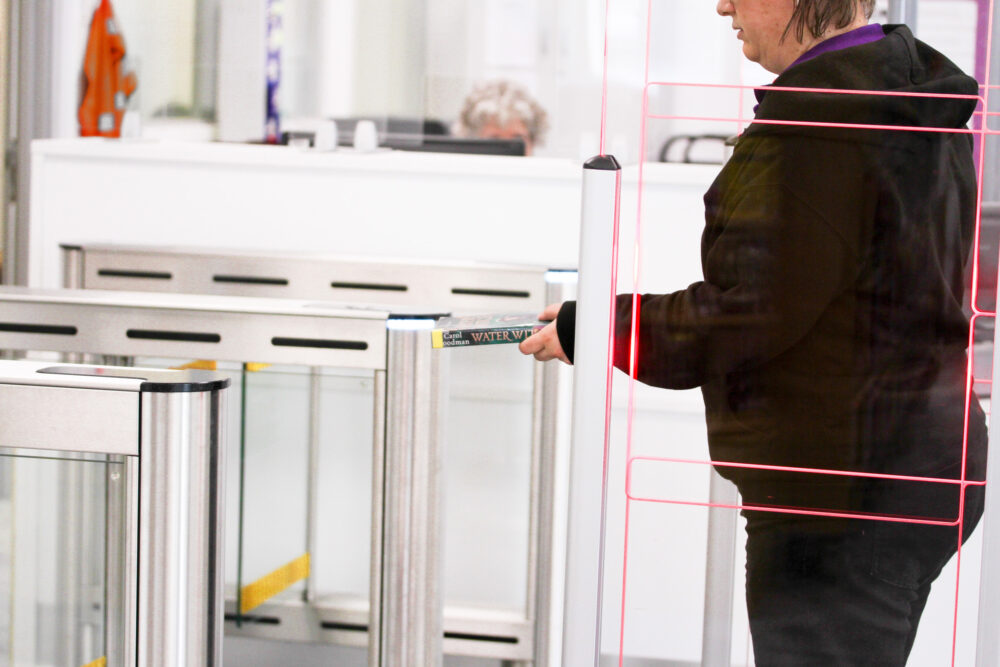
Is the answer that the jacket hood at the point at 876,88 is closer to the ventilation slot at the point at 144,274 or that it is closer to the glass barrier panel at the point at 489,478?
the glass barrier panel at the point at 489,478

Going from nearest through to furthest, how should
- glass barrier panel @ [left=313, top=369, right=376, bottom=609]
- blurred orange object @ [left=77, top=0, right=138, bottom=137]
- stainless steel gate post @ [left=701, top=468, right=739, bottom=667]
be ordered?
stainless steel gate post @ [left=701, top=468, right=739, bottom=667], glass barrier panel @ [left=313, top=369, right=376, bottom=609], blurred orange object @ [left=77, top=0, right=138, bottom=137]

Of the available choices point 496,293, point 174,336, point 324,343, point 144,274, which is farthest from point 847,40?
point 144,274

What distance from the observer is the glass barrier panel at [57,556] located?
1.49 m

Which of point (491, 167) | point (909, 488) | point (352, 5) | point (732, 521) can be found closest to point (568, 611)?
point (732, 521)

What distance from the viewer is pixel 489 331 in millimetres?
1300

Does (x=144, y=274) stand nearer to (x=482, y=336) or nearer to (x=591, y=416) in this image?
(x=482, y=336)

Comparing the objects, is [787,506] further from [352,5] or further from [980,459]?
[352,5]

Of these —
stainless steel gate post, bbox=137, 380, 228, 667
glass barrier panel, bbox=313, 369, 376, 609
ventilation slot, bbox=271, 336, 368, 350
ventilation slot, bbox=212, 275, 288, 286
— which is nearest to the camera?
stainless steel gate post, bbox=137, 380, 228, 667

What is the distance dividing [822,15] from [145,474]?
960mm

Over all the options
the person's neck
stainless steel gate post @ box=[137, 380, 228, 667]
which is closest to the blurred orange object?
stainless steel gate post @ box=[137, 380, 228, 667]

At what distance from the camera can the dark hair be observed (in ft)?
3.28

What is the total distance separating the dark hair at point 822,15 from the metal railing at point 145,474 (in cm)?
84

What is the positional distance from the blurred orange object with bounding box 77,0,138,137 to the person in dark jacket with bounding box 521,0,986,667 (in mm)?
3283

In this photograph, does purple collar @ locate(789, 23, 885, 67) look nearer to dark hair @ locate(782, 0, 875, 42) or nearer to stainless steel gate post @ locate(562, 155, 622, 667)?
dark hair @ locate(782, 0, 875, 42)
